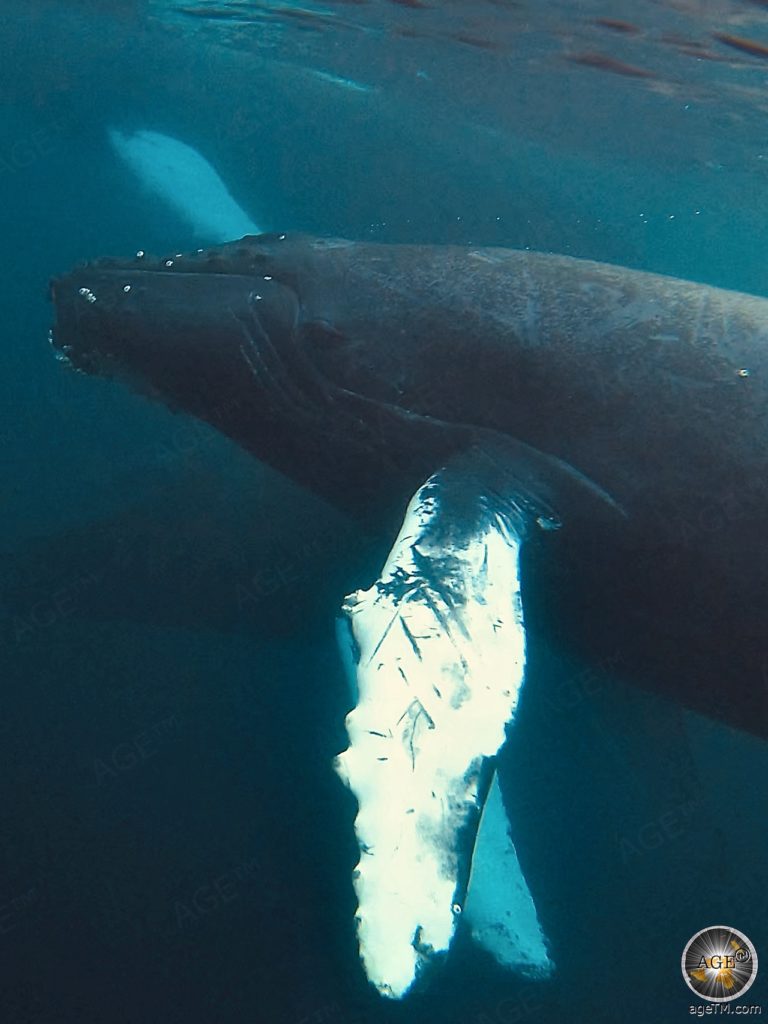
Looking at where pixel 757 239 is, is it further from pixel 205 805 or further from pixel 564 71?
pixel 205 805

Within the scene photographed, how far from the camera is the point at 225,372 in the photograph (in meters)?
5.93

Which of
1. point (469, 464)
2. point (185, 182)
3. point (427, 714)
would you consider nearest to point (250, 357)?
point (469, 464)

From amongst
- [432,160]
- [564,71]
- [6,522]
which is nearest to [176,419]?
[6,522]

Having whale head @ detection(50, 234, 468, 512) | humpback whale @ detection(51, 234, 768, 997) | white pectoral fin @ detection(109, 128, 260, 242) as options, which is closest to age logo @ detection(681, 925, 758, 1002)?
humpback whale @ detection(51, 234, 768, 997)

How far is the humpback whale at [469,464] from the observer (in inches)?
151

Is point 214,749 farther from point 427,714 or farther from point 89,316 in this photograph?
point 89,316

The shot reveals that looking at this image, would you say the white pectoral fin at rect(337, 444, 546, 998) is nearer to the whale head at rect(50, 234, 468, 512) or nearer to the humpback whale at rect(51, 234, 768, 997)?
the humpback whale at rect(51, 234, 768, 997)

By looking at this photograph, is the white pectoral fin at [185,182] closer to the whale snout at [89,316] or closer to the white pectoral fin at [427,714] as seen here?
the whale snout at [89,316]

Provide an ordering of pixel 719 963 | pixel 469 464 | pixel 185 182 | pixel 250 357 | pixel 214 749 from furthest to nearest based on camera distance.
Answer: pixel 185 182, pixel 250 357, pixel 214 749, pixel 719 963, pixel 469 464

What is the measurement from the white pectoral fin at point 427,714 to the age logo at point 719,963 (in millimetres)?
2423

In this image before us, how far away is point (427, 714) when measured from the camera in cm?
391

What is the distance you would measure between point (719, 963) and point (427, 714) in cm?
297

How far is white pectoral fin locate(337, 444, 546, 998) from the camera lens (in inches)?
142

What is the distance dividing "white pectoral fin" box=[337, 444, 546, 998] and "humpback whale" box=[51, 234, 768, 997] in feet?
0.04
